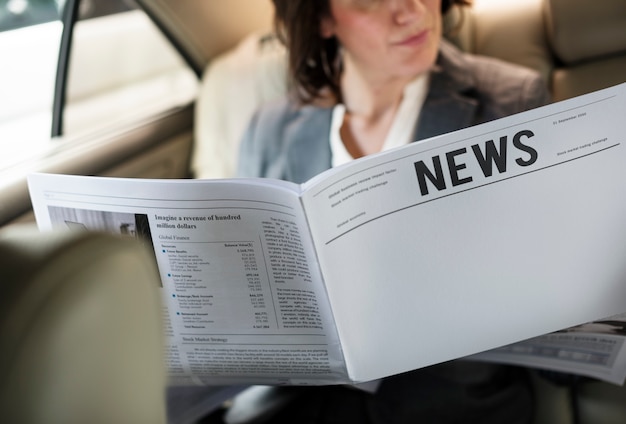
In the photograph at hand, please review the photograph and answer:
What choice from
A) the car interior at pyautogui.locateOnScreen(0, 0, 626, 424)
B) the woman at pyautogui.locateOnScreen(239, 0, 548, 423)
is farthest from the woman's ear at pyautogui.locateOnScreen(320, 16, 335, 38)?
the car interior at pyautogui.locateOnScreen(0, 0, 626, 424)

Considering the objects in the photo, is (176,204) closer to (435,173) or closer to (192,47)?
(435,173)

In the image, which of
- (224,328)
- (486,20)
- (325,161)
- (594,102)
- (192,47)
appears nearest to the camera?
(594,102)

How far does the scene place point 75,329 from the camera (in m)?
0.52

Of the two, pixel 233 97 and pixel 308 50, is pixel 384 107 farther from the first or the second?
pixel 233 97

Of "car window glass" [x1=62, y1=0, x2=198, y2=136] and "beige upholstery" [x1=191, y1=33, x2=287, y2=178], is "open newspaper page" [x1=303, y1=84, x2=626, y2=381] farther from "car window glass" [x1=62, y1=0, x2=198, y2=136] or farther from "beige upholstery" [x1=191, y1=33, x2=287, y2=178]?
"car window glass" [x1=62, y1=0, x2=198, y2=136]

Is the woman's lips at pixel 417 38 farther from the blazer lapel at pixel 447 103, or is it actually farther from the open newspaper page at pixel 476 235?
the open newspaper page at pixel 476 235

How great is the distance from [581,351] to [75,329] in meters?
0.70

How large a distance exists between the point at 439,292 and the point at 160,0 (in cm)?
129

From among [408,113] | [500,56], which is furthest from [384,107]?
[500,56]

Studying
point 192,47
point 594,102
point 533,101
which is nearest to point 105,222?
point 594,102

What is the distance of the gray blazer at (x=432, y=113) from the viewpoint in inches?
49.6

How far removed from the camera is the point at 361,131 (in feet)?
4.56

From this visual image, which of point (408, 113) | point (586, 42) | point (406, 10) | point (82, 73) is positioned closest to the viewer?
point (406, 10)

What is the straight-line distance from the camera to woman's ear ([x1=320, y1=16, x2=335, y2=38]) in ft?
4.43
